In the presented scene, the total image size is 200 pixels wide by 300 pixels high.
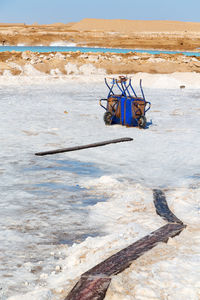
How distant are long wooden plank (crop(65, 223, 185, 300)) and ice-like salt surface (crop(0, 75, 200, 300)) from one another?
80 mm

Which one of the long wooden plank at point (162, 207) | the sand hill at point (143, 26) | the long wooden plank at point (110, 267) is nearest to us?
the long wooden plank at point (110, 267)

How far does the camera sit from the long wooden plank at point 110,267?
330cm

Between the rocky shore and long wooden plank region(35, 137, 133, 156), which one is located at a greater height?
the rocky shore

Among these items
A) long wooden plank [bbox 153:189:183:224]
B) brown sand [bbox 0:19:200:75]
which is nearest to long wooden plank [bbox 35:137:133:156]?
long wooden plank [bbox 153:189:183:224]

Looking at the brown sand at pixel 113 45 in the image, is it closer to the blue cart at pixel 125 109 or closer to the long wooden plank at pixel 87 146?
the blue cart at pixel 125 109

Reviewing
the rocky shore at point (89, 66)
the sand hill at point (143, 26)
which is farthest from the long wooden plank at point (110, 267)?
the sand hill at point (143, 26)

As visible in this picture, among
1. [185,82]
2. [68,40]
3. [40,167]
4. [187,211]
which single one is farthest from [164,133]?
[68,40]

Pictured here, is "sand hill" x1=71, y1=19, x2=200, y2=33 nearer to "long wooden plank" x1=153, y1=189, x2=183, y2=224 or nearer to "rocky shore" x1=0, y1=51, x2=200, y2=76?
"rocky shore" x1=0, y1=51, x2=200, y2=76

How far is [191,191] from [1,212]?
270 centimetres

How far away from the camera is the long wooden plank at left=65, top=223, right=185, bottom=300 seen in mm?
3301

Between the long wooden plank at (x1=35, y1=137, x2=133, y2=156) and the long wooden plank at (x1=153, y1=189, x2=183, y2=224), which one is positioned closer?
Result: the long wooden plank at (x1=153, y1=189, x2=183, y2=224)

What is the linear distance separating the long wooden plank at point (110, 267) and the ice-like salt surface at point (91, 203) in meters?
0.08

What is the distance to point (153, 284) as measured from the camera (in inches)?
138

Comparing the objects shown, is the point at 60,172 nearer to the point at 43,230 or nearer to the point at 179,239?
the point at 43,230
